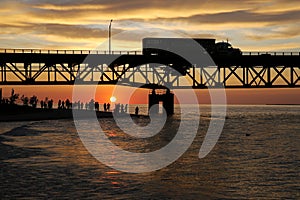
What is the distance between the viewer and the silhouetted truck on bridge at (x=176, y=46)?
347 feet

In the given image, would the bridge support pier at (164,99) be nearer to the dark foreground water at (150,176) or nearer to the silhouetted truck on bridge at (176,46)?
the silhouetted truck on bridge at (176,46)

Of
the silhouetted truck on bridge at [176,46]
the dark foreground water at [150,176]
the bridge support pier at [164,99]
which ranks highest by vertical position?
the silhouetted truck on bridge at [176,46]

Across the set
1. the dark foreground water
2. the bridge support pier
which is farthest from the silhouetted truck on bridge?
the dark foreground water

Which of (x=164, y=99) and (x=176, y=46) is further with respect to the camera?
(x=164, y=99)

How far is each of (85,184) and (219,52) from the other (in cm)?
8240

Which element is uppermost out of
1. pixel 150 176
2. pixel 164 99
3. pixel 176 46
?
pixel 176 46

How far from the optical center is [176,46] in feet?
348

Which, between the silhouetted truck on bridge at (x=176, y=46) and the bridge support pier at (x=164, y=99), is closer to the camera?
the silhouetted truck on bridge at (x=176, y=46)

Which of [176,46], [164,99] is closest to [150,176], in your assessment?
[176,46]

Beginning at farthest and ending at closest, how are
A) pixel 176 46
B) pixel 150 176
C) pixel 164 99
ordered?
pixel 164 99 < pixel 176 46 < pixel 150 176

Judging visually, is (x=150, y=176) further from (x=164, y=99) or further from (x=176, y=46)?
(x=164, y=99)

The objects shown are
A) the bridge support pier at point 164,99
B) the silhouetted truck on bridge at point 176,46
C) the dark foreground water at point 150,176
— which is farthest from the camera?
the bridge support pier at point 164,99

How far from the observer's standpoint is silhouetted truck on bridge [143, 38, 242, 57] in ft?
347

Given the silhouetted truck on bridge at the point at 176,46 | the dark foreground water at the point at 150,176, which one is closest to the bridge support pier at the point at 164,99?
the silhouetted truck on bridge at the point at 176,46
